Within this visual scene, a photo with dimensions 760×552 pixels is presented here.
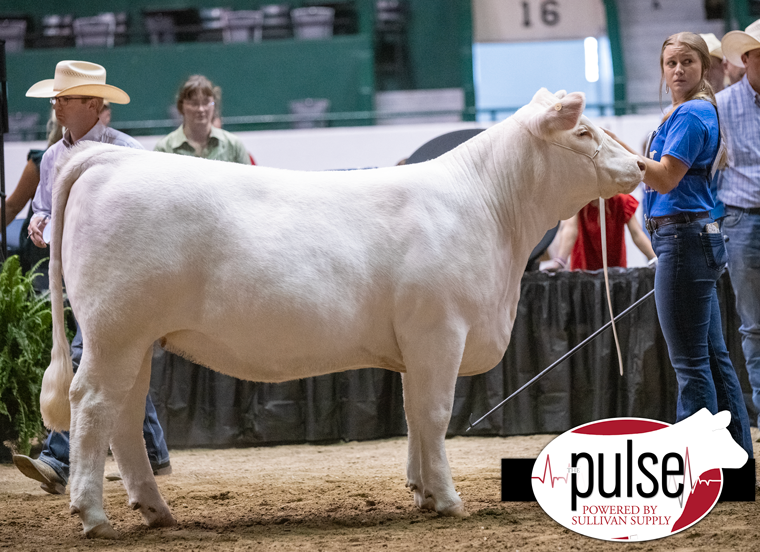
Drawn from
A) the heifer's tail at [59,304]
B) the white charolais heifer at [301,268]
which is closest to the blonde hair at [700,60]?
the white charolais heifer at [301,268]

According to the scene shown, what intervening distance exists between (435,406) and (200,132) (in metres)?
3.20

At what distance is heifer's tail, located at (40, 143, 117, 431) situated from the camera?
2926 millimetres

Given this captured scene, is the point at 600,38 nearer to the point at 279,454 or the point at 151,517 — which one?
the point at 279,454

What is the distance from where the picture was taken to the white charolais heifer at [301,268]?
9.16ft

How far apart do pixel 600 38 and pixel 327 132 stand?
4.35 meters

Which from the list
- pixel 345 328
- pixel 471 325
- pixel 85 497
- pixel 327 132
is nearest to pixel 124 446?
pixel 85 497

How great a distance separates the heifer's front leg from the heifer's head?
0.82 metres

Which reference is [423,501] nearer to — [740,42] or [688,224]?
[688,224]

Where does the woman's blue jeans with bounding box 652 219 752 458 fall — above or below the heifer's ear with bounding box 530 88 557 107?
below

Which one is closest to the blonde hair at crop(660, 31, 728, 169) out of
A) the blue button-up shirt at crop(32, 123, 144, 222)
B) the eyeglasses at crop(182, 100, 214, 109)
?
the blue button-up shirt at crop(32, 123, 144, 222)

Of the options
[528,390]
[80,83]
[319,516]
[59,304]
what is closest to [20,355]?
[80,83]

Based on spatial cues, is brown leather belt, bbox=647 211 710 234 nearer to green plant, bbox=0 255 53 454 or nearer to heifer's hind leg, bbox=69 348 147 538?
heifer's hind leg, bbox=69 348 147 538

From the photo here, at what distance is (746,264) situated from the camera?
4238mm

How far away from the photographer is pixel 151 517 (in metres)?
3.06
